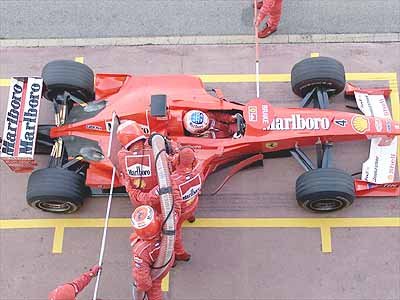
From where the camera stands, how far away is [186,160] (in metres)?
6.74

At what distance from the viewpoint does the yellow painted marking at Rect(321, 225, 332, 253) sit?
8.12 meters

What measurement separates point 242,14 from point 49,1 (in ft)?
9.69

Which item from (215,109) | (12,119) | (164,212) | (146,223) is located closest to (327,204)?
(215,109)

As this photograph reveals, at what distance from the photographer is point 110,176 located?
309 inches

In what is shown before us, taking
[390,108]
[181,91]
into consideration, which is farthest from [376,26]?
[181,91]

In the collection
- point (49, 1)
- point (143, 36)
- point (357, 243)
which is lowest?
point (357, 243)

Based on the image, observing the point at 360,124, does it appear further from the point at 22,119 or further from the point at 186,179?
the point at 22,119

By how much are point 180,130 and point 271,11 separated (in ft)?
7.95

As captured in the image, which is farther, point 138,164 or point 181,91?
point 181,91

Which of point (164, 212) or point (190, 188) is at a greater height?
point (190, 188)

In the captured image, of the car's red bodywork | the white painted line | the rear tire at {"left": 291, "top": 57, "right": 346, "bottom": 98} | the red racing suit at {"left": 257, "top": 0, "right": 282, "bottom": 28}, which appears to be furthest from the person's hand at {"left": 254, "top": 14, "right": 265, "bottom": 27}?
the car's red bodywork

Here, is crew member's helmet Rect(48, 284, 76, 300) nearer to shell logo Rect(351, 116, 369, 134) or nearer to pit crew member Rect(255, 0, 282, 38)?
shell logo Rect(351, 116, 369, 134)

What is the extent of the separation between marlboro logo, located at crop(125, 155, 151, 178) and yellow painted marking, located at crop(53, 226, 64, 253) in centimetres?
200

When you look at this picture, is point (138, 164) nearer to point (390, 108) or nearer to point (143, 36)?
point (143, 36)
